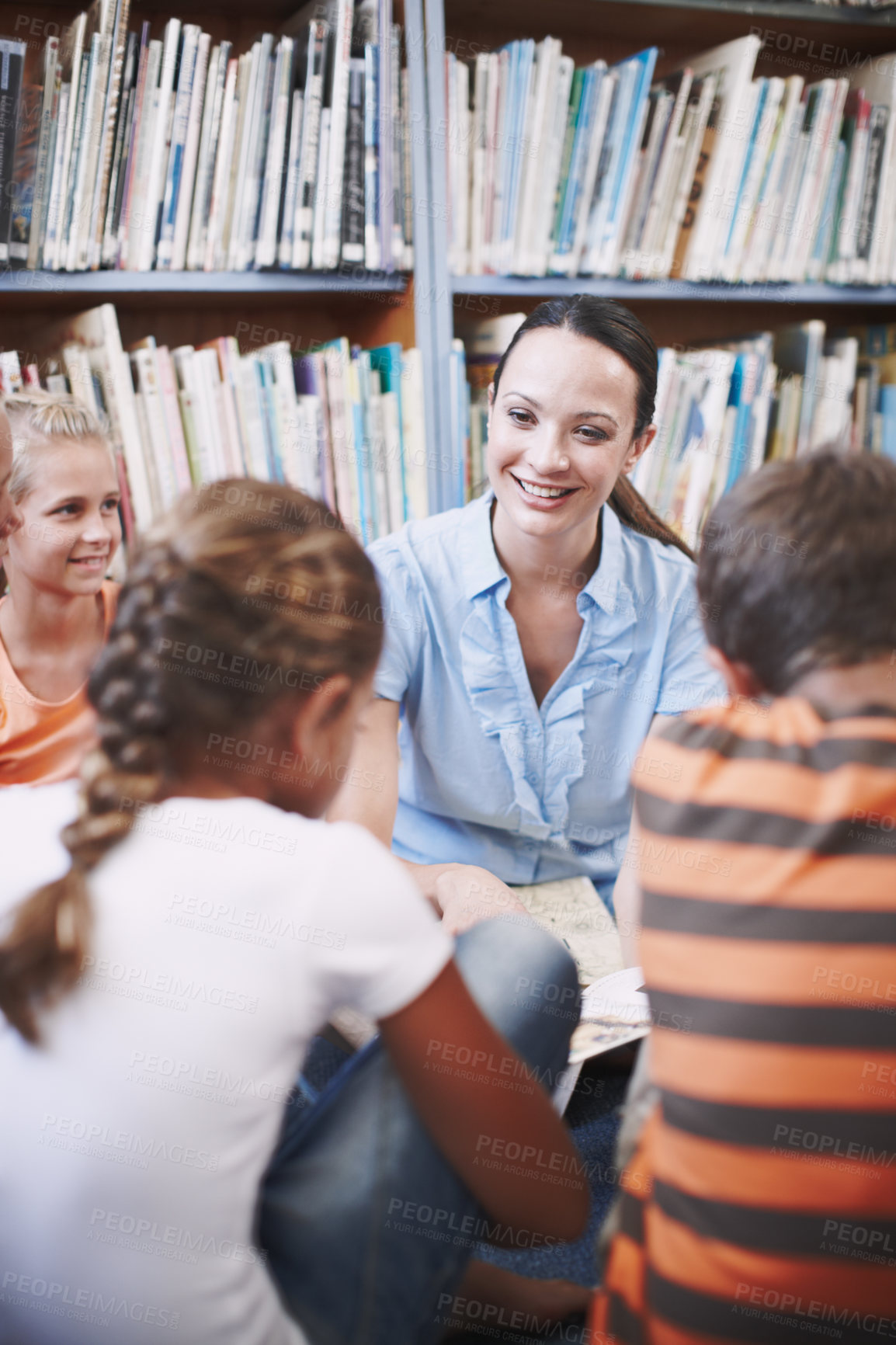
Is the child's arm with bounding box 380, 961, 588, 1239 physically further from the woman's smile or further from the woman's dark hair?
the woman's dark hair

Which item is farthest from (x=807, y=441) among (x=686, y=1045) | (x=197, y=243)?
(x=686, y=1045)

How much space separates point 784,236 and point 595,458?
34.4 inches

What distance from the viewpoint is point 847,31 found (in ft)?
6.41

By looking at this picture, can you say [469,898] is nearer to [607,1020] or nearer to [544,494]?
[607,1020]

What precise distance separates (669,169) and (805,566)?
1.33 metres

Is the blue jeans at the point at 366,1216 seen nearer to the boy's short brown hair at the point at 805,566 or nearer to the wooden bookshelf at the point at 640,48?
the boy's short brown hair at the point at 805,566

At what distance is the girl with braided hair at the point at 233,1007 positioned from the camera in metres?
0.63

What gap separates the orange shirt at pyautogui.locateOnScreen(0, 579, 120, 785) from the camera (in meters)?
1.36

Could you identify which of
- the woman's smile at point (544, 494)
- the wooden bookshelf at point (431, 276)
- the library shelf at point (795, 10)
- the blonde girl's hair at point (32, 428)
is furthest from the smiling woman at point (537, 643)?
the library shelf at point (795, 10)

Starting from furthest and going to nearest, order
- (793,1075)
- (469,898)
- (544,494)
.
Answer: (544,494), (469,898), (793,1075)

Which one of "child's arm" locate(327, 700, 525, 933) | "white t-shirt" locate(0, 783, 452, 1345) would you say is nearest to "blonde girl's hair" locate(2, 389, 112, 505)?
"child's arm" locate(327, 700, 525, 933)

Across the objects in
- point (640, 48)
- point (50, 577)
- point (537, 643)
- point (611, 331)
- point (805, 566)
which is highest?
point (640, 48)

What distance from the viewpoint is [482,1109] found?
72cm

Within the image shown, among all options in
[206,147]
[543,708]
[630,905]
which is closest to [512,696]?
[543,708]
